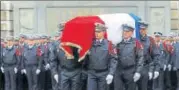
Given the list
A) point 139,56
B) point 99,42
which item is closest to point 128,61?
point 139,56

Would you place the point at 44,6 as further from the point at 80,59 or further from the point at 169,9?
the point at 80,59

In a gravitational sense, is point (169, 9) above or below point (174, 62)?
above

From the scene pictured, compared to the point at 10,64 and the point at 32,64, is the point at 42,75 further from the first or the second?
the point at 10,64

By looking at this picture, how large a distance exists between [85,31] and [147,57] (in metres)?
1.45

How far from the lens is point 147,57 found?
14.1 metres

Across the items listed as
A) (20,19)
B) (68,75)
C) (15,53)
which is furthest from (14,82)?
(20,19)

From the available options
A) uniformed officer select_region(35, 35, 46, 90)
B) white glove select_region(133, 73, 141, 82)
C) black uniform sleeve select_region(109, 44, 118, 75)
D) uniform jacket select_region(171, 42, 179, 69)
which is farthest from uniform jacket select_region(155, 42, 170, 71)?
black uniform sleeve select_region(109, 44, 118, 75)

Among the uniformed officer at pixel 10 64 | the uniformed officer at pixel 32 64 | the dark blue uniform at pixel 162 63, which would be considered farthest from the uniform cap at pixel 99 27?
the uniformed officer at pixel 10 64

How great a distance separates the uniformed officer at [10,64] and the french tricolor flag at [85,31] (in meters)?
3.72

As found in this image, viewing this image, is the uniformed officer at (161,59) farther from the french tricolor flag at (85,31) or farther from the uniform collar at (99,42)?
the uniform collar at (99,42)

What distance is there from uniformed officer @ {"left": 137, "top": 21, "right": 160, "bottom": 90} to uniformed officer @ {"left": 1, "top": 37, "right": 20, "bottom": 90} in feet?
13.7

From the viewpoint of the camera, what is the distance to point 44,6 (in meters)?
23.6

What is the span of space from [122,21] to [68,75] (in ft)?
4.78

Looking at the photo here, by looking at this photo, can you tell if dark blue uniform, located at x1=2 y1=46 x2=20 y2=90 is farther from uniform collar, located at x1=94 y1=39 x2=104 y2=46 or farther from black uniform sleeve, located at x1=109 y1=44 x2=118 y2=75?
black uniform sleeve, located at x1=109 y1=44 x2=118 y2=75
